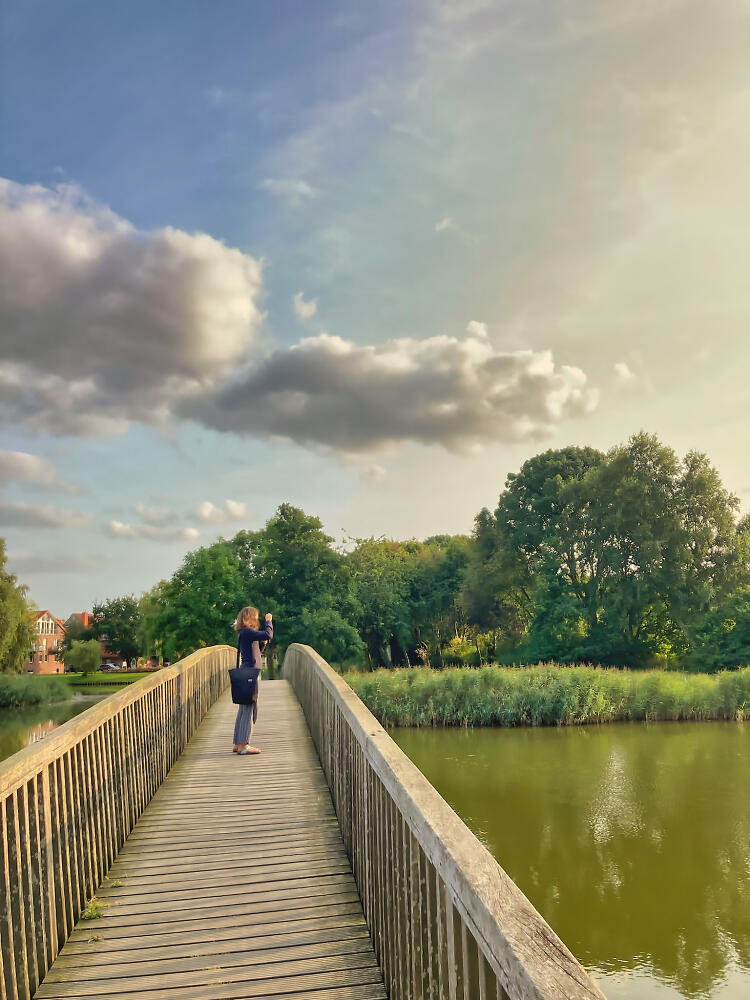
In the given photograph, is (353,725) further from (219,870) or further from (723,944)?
(723,944)

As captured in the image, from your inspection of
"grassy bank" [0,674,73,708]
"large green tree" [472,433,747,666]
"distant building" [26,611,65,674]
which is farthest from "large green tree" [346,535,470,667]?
"distant building" [26,611,65,674]

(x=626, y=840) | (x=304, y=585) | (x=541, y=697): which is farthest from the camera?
(x=304, y=585)

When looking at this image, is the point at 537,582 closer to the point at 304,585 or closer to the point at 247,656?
the point at 304,585

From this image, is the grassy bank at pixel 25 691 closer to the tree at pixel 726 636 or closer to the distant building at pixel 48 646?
the tree at pixel 726 636

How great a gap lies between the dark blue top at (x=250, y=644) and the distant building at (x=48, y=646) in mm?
89461

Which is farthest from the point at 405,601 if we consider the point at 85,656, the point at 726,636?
the point at 85,656

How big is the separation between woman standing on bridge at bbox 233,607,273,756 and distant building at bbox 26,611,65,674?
293ft

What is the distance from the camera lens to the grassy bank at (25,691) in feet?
123

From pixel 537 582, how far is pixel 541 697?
1810 cm

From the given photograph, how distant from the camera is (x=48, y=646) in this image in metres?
94.2

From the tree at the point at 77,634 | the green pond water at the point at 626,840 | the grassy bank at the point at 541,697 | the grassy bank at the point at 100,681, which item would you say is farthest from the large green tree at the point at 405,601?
the tree at the point at 77,634

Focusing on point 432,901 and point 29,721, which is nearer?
point 432,901

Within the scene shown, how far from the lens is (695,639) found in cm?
3512

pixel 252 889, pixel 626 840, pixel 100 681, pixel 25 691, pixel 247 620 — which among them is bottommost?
pixel 100 681
